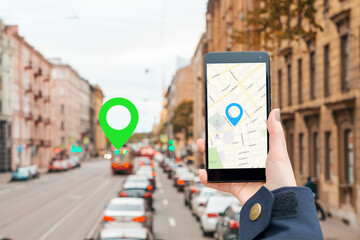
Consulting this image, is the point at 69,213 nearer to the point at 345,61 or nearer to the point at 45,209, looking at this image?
the point at 45,209

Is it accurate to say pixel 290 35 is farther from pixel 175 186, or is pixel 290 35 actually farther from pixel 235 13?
pixel 175 186

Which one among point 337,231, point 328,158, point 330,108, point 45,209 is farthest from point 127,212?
point 328,158

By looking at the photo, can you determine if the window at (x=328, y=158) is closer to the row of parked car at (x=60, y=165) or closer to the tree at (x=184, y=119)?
the row of parked car at (x=60, y=165)

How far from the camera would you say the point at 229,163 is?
7.22 feet

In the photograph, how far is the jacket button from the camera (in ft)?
5.52

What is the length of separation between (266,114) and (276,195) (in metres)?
0.52

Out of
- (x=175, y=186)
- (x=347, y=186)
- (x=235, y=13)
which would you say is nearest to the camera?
(x=347, y=186)

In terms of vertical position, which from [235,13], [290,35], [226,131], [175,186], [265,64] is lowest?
[175,186]

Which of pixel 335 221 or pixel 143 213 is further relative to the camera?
pixel 335 221

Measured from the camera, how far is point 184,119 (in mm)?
102812

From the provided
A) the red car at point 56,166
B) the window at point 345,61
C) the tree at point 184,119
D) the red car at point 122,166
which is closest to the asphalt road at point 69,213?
the red car at point 122,166

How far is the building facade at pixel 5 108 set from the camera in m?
62.7

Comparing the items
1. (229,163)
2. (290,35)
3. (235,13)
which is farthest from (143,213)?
(235,13)

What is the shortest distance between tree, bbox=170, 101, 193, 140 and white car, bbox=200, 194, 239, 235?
258 ft
